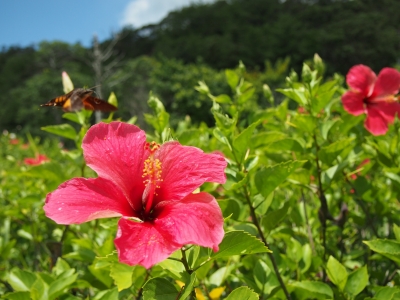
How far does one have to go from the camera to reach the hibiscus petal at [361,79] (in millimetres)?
1576

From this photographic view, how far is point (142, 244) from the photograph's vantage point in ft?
2.19

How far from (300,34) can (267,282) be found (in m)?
35.0

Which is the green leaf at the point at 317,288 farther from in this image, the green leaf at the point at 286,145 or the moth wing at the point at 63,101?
the moth wing at the point at 63,101

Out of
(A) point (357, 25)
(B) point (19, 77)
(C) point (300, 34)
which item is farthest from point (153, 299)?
(B) point (19, 77)

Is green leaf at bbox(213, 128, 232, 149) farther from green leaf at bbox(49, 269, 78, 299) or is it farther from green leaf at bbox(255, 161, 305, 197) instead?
green leaf at bbox(49, 269, 78, 299)

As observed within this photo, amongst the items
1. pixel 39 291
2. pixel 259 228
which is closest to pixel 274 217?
pixel 259 228

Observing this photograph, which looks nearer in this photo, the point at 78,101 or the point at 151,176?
the point at 151,176

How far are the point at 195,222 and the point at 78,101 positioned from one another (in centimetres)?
56

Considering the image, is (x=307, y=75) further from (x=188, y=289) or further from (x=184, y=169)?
(x=188, y=289)

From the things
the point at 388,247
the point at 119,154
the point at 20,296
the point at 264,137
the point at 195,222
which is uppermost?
the point at 119,154

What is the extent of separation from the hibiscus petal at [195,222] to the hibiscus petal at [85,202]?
10 centimetres

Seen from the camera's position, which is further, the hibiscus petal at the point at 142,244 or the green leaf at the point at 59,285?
the green leaf at the point at 59,285

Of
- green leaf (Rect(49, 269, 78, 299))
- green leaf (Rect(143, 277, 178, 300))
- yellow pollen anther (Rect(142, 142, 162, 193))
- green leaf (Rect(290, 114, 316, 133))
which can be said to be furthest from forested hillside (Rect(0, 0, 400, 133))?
green leaf (Rect(143, 277, 178, 300))

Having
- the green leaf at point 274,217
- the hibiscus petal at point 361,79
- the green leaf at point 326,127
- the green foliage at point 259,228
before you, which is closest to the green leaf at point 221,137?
the green foliage at point 259,228
